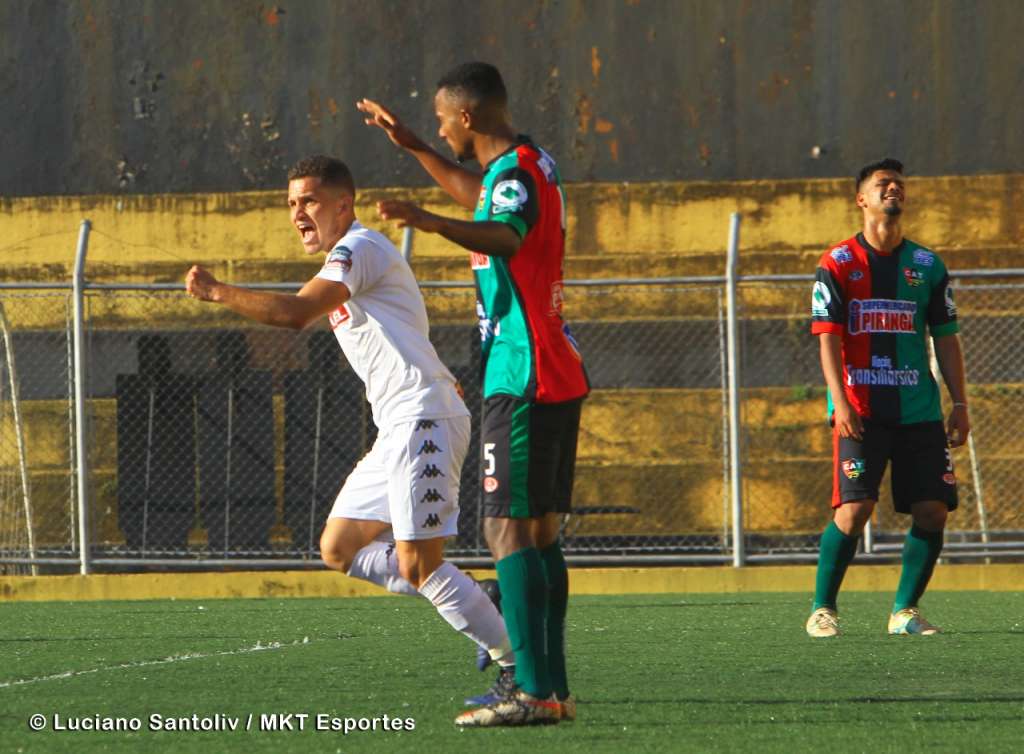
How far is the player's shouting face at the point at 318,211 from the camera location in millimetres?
5930

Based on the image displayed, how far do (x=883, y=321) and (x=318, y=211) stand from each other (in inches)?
125

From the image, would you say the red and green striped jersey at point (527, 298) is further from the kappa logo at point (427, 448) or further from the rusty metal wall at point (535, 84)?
the rusty metal wall at point (535, 84)

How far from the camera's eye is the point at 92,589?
1212 cm

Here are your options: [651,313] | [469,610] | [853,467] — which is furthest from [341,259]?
[651,313]

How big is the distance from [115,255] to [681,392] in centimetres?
580

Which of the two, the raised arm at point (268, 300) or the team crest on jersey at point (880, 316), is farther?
the team crest on jersey at point (880, 316)

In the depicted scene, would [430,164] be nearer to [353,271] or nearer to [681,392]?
[353,271]

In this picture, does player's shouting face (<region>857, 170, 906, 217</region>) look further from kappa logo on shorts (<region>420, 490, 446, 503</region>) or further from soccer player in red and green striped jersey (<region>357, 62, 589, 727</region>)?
kappa logo on shorts (<region>420, 490, 446, 503</region>)

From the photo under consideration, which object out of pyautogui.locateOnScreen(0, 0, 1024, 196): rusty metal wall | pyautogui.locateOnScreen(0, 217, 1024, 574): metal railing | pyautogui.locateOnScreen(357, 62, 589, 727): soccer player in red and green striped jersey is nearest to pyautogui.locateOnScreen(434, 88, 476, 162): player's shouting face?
pyautogui.locateOnScreen(357, 62, 589, 727): soccer player in red and green striped jersey

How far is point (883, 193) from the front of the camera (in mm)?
8070

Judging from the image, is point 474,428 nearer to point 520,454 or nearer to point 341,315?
point 341,315

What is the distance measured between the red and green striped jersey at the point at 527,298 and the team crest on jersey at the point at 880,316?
301 centimetres

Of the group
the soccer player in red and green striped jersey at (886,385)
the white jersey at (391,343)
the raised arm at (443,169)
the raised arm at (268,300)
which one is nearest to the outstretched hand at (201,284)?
the raised arm at (268,300)

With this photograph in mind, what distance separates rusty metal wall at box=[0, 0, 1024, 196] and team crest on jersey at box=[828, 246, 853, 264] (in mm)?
9114
